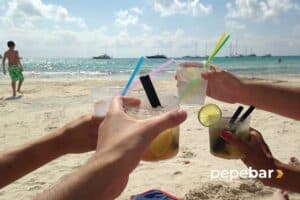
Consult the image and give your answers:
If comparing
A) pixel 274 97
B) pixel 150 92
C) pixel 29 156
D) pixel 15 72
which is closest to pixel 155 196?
pixel 274 97

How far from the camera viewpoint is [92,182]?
98 cm

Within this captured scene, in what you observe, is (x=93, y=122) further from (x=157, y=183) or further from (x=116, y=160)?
(x=157, y=183)

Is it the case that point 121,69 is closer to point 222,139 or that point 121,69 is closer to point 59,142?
point 222,139

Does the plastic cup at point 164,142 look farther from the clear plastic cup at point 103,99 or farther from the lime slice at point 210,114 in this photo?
the lime slice at point 210,114

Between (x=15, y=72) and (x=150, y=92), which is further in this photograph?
(x=15, y=72)

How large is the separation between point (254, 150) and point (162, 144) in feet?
2.57

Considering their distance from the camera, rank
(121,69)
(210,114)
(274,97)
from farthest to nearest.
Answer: (121,69)
(274,97)
(210,114)

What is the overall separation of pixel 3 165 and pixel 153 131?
3.76 ft

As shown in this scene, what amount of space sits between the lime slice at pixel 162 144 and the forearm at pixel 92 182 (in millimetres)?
642

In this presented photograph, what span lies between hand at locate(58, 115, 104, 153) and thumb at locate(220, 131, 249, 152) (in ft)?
2.73

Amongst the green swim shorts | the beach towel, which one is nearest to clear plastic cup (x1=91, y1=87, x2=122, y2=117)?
the beach towel

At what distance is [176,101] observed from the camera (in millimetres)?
1688

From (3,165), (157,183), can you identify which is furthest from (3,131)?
(3,165)

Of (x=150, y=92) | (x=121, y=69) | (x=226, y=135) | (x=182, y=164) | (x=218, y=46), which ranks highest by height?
(x=218, y=46)
